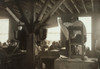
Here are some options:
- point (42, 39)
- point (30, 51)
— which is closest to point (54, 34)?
point (42, 39)

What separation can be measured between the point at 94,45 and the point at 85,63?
23.6 ft

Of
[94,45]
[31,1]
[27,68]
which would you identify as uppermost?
[31,1]

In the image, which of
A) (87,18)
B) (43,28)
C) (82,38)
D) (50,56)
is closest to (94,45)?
(87,18)

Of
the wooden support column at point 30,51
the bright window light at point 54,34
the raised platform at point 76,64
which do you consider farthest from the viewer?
the bright window light at point 54,34

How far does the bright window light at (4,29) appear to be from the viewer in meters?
13.4

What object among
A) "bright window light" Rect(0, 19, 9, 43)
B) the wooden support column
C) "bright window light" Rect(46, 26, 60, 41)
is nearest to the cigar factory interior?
the wooden support column

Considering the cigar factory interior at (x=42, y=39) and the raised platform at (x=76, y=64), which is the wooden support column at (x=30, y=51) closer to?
the cigar factory interior at (x=42, y=39)

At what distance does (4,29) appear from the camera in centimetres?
1345

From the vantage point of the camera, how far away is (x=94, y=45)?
11750mm

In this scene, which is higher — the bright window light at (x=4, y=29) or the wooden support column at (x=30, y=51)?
the bright window light at (x=4, y=29)

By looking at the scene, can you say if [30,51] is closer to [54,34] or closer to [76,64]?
[76,64]

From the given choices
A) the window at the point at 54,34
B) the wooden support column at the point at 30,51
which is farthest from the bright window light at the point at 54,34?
the wooden support column at the point at 30,51

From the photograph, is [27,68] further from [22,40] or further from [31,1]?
[31,1]

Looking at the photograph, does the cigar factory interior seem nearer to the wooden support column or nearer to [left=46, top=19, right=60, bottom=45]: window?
the wooden support column
